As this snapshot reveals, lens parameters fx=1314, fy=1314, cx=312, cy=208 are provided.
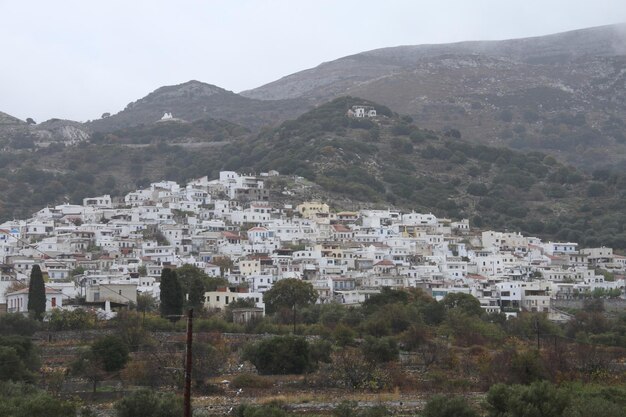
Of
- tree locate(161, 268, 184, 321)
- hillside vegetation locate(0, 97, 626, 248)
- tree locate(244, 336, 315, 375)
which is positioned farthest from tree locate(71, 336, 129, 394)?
hillside vegetation locate(0, 97, 626, 248)

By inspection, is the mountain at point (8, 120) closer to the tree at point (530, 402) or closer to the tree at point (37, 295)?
the tree at point (37, 295)

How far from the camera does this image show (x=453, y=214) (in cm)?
9231

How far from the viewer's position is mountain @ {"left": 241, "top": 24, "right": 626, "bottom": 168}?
503 ft

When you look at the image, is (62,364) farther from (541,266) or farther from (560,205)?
(560,205)

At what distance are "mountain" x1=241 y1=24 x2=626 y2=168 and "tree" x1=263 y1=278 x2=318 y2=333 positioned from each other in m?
88.5

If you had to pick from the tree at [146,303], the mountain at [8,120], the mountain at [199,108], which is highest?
the mountain at [199,108]

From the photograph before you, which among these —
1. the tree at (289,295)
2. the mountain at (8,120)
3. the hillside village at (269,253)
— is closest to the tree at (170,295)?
the hillside village at (269,253)

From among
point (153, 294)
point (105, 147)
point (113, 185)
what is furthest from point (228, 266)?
point (105, 147)

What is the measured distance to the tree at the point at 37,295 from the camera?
49.0m

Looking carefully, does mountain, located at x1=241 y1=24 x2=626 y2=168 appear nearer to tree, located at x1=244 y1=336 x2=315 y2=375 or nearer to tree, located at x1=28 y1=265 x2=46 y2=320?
tree, located at x1=28 y1=265 x2=46 y2=320

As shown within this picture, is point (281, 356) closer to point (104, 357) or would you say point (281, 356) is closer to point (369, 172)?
point (104, 357)

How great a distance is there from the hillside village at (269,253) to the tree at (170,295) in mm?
2415

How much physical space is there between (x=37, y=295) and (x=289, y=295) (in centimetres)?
1187

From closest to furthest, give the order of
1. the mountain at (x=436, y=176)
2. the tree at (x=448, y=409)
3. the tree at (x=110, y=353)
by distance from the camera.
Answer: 1. the tree at (x=448, y=409)
2. the tree at (x=110, y=353)
3. the mountain at (x=436, y=176)
